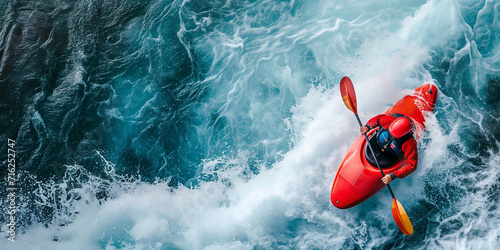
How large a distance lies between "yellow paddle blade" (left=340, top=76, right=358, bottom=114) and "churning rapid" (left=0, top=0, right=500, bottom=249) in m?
0.53

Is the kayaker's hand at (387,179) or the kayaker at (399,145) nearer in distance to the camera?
the kayaker at (399,145)

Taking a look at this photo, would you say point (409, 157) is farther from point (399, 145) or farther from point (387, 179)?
point (387, 179)

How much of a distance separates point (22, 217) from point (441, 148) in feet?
30.1

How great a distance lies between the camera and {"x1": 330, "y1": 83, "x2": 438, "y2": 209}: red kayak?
6250 millimetres

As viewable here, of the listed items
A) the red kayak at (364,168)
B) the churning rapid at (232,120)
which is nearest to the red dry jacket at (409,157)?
the red kayak at (364,168)

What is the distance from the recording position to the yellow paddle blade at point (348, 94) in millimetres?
6509

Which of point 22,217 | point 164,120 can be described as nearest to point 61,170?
point 22,217

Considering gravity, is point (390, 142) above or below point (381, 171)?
above

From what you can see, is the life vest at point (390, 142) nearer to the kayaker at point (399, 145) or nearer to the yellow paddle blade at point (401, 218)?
the kayaker at point (399, 145)

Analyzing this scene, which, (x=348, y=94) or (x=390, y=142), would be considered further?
(x=348, y=94)

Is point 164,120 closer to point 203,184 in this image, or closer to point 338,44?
point 203,184

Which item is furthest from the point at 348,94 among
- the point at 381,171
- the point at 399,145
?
the point at 381,171

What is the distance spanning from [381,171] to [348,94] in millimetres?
1642

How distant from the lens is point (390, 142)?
5.91m
